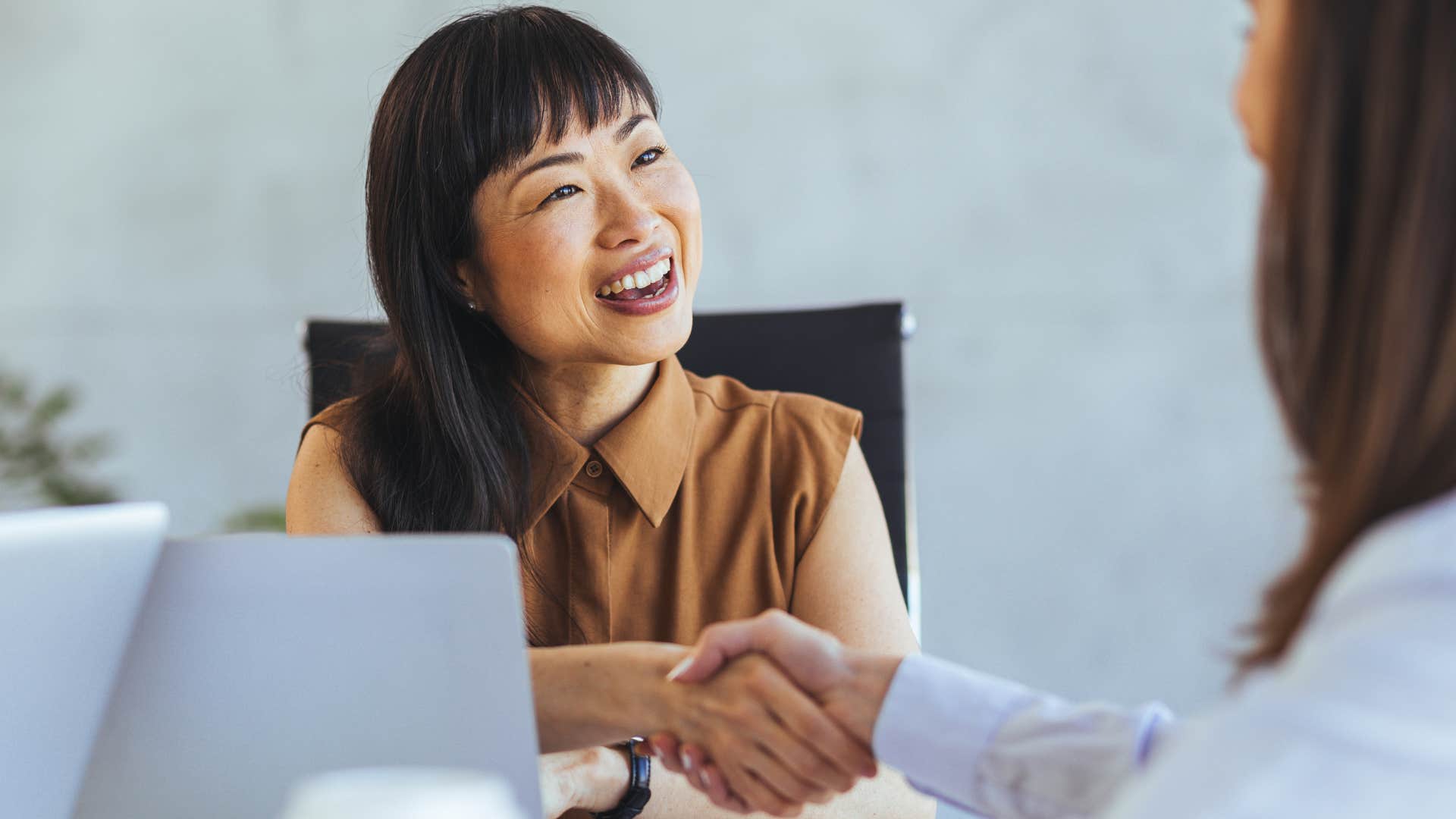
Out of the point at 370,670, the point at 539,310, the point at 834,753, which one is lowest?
the point at 834,753

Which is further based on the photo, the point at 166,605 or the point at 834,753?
the point at 834,753

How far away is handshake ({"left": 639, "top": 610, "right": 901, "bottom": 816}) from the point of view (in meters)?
1.12

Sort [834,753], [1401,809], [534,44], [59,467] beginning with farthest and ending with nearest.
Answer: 1. [59,467]
2. [534,44]
3. [834,753]
4. [1401,809]

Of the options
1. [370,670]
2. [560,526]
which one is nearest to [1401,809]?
[370,670]

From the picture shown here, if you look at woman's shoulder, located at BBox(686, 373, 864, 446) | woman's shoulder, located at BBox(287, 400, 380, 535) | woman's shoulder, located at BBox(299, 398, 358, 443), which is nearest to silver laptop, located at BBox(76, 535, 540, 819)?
woman's shoulder, located at BBox(287, 400, 380, 535)

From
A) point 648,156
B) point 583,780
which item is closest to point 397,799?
point 583,780

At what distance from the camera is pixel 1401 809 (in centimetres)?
48

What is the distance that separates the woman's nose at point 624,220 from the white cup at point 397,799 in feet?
3.77

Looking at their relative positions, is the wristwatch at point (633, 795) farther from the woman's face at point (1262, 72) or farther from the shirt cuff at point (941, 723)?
the woman's face at point (1262, 72)

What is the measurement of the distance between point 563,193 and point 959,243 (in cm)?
161

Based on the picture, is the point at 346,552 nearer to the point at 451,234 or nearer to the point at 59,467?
the point at 451,234

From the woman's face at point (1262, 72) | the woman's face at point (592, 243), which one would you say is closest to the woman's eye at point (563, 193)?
the woman's face at point (592, 243)

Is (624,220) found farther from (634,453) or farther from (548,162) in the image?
(634,453)

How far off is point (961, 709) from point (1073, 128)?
218 cm
